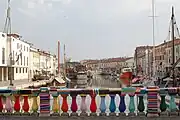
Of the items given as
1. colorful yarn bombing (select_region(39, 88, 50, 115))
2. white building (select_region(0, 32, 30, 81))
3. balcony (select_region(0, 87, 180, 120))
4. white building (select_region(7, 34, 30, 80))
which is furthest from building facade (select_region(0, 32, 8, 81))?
colorful yarn bombing (select_region(39, 88, 50, 115))

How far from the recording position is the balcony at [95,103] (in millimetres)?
10344

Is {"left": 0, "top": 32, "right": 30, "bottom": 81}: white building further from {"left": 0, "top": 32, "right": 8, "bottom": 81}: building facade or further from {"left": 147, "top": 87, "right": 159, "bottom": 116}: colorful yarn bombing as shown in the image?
{"left": 147, "top": 87, "right": 159, "bottom": 116}: colorful yarn bombing

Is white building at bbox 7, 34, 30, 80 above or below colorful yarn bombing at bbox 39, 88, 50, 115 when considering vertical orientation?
above

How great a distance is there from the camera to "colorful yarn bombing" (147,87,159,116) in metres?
10.2

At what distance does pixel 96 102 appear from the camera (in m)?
10.6

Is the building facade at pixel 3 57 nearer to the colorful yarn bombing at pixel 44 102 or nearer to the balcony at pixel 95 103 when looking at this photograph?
the balcony at pixel 95 103

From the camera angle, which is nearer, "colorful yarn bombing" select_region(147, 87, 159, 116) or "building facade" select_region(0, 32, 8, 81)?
"colorful yarn bombing" select_region(147, 87, 159, 116)

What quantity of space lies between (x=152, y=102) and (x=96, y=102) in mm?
1897

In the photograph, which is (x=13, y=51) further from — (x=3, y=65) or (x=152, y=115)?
(x=152, y=115)

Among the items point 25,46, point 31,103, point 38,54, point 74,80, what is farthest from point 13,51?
point 31,103

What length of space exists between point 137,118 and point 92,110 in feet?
5.02

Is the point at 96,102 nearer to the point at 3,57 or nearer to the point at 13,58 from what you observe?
the point at 3,57

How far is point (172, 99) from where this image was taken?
1055 centimetres

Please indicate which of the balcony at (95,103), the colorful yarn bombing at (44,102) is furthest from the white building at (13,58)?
the colorful yarn bombing at (44,102)
